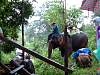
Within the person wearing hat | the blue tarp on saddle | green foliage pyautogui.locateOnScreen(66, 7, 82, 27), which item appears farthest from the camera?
green foliage pyautogui.locateOnScreen(66, 7, 82, 27)

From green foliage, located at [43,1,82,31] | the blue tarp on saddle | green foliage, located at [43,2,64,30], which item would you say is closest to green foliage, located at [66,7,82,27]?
green foliage, located at [43,1,82,31]

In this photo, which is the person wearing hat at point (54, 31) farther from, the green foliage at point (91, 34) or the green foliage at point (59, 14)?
the green foliage at point (91, 34)

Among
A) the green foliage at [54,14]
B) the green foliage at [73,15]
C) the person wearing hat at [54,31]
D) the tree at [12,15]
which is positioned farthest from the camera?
the green foliage at [73,15]

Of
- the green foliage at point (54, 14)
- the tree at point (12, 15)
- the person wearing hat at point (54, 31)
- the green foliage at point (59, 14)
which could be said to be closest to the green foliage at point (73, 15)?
the green foliage at point (59, 14)

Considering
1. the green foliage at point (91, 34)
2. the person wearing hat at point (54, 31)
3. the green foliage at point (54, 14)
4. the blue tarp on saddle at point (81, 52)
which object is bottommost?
the blue tarp on saddle at point (81, 52)

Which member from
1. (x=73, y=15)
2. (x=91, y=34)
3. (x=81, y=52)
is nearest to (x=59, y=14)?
(x=73, y=15)

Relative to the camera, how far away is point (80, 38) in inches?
292

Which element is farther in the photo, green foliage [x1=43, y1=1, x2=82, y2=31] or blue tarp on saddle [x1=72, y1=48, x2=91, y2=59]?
green foliage [x1=43, y1=1, x2=82, y2=31]

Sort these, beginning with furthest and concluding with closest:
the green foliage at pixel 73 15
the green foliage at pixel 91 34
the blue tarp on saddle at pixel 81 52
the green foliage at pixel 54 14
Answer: the green foliage at pixel 73 15 → the green foliage at pixel 54 14 → the green foliage at pixel 91 34 → the blue tarp on saddle at pixel 81 52

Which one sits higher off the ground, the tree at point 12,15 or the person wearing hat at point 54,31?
the tree at point 12,15

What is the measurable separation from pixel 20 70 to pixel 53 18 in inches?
159

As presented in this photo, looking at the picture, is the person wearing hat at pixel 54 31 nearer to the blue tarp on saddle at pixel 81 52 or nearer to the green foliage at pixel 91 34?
the blue tarp on saddle at pixel 81 52

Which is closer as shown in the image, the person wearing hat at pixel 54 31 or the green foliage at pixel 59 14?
the person wearing hat at pixel 54 31

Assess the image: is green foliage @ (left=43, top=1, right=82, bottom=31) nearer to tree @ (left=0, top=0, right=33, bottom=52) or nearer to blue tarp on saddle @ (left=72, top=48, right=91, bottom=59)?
blue tarp on saddle @ (left=72, top=48, right=91, bottom=59)
